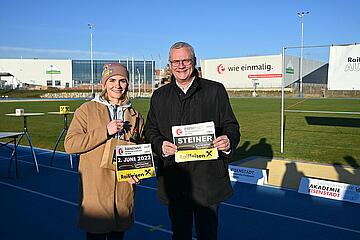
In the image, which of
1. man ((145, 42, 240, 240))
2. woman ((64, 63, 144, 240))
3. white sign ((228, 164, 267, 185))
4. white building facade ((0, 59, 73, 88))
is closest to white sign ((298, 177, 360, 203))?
white sign ((228, 164, 267, 185))

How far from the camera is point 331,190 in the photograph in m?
6.23

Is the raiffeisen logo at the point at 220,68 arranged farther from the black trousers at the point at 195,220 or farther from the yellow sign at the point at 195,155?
the yellow sign at the point at 195,155

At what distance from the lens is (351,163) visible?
916cm

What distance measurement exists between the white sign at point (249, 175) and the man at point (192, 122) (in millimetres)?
4233

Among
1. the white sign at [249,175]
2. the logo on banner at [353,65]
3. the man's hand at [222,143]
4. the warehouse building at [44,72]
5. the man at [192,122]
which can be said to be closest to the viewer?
the man's hand at [222,143]

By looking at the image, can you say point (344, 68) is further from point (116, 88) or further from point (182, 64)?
point (116, 88)

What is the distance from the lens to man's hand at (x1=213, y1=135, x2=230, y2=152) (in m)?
2.80

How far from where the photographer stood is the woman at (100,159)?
2.95 m

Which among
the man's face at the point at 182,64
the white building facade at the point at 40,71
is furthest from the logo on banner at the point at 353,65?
the white building facade at the point at 40,71

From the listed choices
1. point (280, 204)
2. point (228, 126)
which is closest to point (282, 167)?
point (280, 204)

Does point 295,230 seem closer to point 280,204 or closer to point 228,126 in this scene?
point 280,204

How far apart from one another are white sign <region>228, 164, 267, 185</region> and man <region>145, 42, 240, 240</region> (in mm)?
4233

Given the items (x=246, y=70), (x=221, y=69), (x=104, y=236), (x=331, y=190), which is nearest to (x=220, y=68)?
(x=221, y=69)

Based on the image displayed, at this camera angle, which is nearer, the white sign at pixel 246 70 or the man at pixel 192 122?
the man at pixel 192 122
